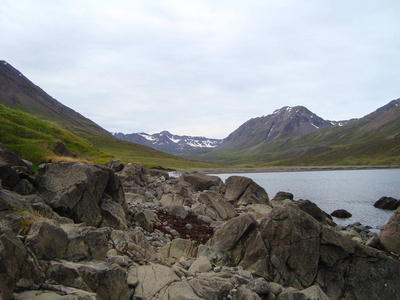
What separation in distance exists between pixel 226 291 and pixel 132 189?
28.6 meters

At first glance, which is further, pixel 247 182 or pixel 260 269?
pixel 247 182

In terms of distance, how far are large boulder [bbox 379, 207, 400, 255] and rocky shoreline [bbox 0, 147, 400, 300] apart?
0.08 m

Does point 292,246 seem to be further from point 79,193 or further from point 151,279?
point 79,193

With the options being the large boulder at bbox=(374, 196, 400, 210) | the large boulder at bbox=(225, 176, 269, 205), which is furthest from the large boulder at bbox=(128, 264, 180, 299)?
the large boulder at bbox=(374, 196, 400, 210)

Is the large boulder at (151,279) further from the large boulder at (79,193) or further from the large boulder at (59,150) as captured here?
the large boulder at (59,150)

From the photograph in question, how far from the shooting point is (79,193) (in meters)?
19.1

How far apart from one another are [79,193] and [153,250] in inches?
239

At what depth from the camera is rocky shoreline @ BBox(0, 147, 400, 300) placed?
10.1 m

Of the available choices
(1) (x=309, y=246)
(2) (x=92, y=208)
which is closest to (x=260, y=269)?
(1) (x=309, y=246)

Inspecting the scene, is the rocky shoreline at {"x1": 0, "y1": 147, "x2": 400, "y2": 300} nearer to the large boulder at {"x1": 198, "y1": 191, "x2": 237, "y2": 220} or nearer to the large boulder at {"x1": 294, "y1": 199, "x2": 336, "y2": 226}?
the large boulder at {"x1": 198, "y1": 191, "x2": 237, "y2": 220}

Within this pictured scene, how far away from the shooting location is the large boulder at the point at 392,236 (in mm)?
25962

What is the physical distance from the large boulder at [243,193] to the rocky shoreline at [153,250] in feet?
52.4

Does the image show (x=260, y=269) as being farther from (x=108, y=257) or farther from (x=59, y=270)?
(x=59, y=270)

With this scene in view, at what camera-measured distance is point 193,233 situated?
85.3ft
